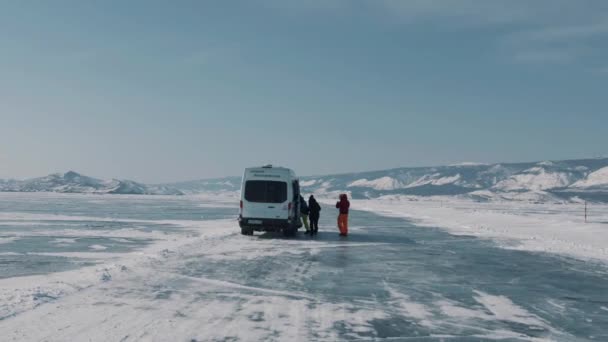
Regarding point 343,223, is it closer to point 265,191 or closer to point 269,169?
point 265,191

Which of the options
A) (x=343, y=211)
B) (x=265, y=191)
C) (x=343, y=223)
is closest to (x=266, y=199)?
(x=265, y=191)

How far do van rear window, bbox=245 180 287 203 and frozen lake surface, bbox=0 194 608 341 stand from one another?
3739mm

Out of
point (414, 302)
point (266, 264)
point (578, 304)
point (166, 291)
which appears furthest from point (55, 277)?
point (578, 304)

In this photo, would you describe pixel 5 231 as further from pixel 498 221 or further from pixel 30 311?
pixel 498 221

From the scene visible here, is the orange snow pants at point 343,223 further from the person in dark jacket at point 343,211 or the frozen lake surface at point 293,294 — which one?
the frozen lake surface at point 293,294

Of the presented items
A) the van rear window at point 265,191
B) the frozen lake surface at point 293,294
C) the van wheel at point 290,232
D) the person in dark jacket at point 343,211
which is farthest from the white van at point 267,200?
the frozen lake surface at point 293,294

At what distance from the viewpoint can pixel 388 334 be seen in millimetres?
6863

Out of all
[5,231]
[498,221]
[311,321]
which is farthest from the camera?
[498,221]

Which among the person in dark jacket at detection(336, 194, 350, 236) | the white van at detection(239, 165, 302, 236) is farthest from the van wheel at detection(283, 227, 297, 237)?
the person in dark jacket at detection(336, 194, 350, 236)

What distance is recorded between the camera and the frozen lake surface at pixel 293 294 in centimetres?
696

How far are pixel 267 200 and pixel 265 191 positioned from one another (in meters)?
0.36

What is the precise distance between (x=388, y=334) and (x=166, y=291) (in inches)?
172

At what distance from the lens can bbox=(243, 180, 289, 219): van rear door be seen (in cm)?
2131

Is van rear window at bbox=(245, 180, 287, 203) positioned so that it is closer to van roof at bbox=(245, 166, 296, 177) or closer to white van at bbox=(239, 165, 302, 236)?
white van at bbox=(239, 165, 302, 236)
